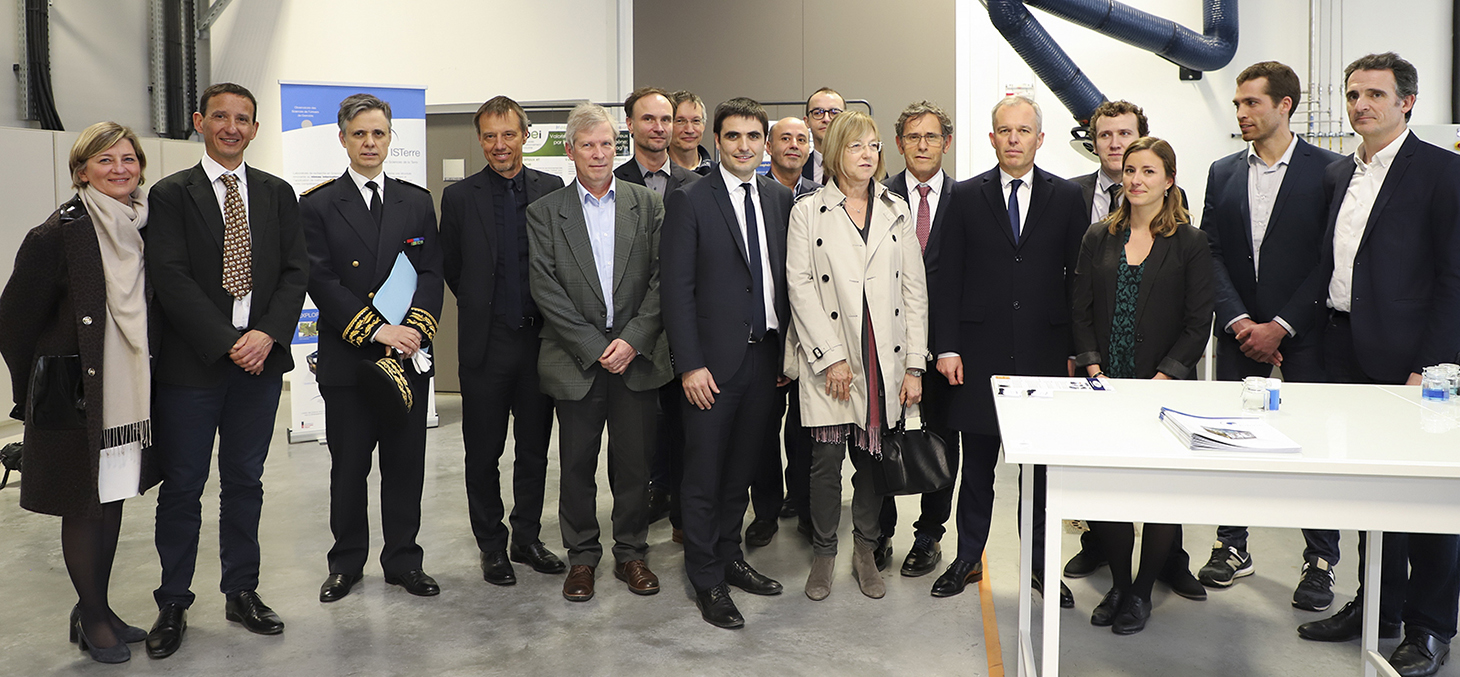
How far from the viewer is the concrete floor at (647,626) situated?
294 cm

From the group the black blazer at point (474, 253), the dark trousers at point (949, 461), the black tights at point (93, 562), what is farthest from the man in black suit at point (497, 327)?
the dark trousers at point (949, 461)

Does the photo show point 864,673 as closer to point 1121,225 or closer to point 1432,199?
point 1121,225

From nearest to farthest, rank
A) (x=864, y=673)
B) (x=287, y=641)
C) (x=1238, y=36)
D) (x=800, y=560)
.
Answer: (x=864, y=673)
(x=287, y=641)
(x=800, y=560)
(x=1238, y=36)

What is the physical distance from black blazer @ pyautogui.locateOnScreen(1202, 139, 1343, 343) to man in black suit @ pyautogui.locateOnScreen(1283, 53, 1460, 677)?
22 cm

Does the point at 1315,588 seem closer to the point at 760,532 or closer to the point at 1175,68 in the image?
the point at 760,532

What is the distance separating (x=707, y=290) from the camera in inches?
126

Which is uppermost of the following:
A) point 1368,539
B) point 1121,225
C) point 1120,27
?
point 1120,27

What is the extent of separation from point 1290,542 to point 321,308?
3.81 meters

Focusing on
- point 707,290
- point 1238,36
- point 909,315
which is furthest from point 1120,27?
point 707,290

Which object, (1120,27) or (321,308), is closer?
(321,308)

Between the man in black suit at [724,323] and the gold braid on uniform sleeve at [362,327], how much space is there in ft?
3.12

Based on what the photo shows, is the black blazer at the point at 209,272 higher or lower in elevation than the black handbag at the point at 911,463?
higher

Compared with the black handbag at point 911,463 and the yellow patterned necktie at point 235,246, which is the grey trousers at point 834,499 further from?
the yellow patterned necktie at point 235,246

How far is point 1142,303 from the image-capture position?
10.6 feet
